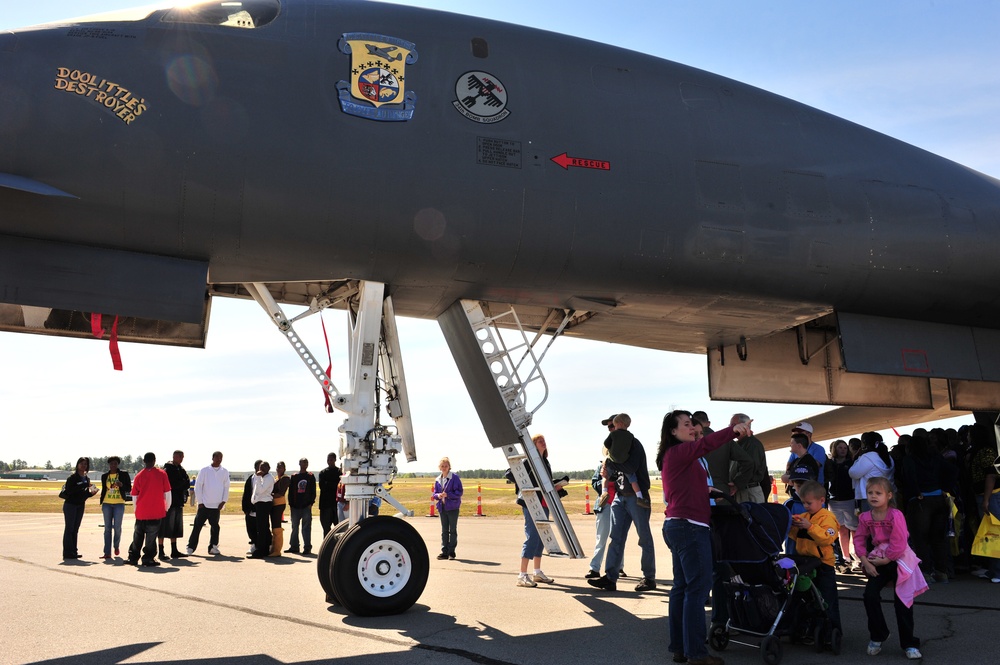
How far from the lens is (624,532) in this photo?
879 centimetres

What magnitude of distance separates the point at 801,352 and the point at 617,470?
368 centimetres

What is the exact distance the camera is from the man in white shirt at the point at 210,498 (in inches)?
523

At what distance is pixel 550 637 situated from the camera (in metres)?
6.14

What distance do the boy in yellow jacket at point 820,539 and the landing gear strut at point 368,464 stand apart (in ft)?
10.5

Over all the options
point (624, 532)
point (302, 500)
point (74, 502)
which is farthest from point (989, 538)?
point (74, 502)

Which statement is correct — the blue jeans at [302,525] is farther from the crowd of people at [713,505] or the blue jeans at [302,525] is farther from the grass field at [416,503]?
the grass field at [416,503]

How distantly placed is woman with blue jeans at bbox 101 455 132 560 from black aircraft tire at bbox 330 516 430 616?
293 inches

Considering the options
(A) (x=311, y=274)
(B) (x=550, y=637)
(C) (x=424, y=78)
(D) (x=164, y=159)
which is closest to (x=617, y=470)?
(B) (x=550, y=637)

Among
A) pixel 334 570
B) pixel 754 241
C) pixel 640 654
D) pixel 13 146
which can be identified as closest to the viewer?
pixel 640 654

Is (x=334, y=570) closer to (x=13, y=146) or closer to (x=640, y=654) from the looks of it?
(x=640, y=654)

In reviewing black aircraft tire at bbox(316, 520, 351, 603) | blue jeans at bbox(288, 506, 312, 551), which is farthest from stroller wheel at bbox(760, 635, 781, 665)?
blue jeans at bbox(288, 506, 312, 551)

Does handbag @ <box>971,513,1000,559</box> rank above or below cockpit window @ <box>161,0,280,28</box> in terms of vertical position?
below

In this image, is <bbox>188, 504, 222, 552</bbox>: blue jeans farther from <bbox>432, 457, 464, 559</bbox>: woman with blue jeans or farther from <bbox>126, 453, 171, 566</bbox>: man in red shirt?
<bbox>432, 457, 464, 559</bbox>: woman with blue jeans

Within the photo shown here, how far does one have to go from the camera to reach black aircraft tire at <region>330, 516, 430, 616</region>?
22.1 ft
